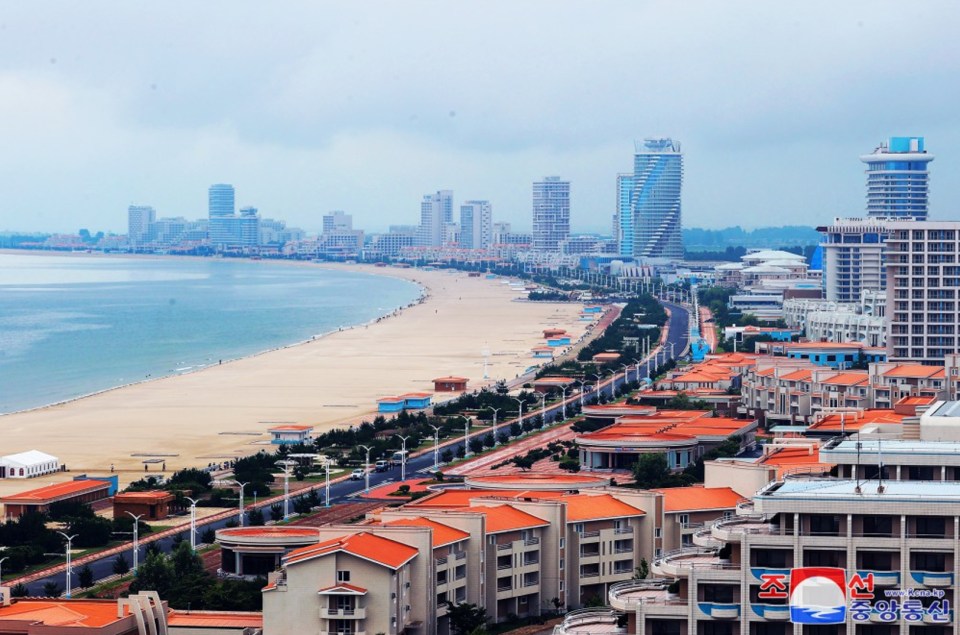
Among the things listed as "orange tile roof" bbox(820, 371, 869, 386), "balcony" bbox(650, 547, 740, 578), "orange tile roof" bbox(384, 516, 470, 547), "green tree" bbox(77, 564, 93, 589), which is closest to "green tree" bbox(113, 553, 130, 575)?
"green tree" bbox(77, 564, 93, 589)

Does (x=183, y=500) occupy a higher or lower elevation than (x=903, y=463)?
lower

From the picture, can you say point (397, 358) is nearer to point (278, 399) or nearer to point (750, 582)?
point (278, 399)

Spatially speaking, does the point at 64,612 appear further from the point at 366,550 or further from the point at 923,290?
the point at 923,290

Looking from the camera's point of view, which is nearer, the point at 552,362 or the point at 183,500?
the point at 183,500

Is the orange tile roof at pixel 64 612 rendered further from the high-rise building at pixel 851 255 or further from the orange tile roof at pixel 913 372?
the high-rise building at pixel 851 255

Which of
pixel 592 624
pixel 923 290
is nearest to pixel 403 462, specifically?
pixel 592 624

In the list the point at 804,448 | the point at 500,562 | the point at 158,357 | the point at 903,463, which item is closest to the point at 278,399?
the point at 158,357
